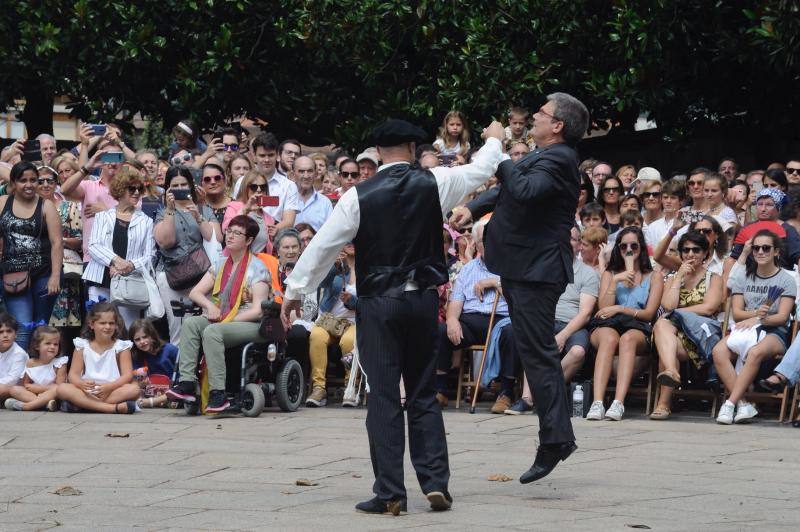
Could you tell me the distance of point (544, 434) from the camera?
8.05m

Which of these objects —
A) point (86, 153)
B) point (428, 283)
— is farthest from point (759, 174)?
point (428, 283)

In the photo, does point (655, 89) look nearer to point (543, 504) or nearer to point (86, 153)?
point (86, 153)

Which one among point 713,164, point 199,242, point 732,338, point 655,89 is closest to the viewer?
point 732,338

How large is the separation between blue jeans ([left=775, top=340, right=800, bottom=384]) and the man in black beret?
4406 mm

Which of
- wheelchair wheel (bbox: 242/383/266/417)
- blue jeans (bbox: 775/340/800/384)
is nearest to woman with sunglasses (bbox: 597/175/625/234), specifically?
blue jeans (bbox: 775/340/800/384)

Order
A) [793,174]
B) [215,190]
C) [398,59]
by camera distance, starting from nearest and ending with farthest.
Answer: [215,190] → [793,174] → [398,59]

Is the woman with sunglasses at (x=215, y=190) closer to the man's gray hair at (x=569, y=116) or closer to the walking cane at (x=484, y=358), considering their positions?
the walking cane at (x=484, y=358)

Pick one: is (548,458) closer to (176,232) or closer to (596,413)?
(596,413)

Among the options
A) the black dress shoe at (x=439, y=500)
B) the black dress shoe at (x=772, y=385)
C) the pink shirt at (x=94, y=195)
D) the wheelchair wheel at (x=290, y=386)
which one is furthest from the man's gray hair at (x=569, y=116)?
the pink shirt at (x=94, y=195)

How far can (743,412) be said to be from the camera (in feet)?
37.8

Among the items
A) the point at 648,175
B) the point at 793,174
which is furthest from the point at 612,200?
the point at 793,174

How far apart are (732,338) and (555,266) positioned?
4118 millimetres

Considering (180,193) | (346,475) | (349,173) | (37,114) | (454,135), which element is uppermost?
(37,114)

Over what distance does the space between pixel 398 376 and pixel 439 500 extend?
701 mm
